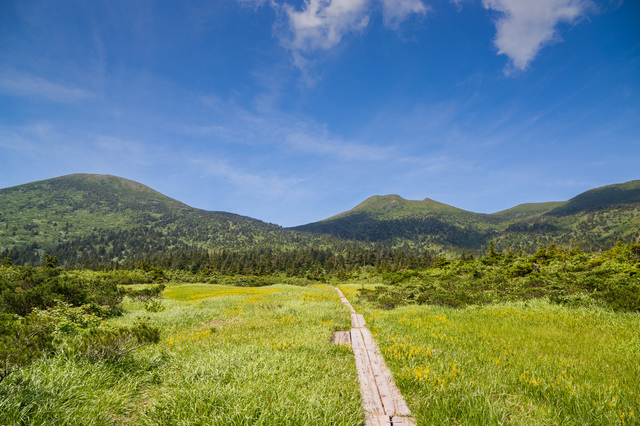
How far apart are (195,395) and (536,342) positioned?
30.3ft

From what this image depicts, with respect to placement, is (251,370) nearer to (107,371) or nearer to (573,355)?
(107,371)

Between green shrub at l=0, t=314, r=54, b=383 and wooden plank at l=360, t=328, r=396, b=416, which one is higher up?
green shrub at l=0, t=314, r=54, b=383

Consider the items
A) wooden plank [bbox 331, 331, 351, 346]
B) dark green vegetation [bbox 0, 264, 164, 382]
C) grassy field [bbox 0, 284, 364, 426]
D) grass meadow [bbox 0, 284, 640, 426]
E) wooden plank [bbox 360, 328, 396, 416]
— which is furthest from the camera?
wooden plank [bbox 331, 331, 351, 346]

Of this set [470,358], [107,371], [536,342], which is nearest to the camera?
[107,371]

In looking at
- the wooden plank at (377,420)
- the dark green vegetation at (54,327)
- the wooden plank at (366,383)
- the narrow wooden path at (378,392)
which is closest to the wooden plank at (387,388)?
the narrow wooden path at (378,392)

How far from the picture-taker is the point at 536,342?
7.69 metres

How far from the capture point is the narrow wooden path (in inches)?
162

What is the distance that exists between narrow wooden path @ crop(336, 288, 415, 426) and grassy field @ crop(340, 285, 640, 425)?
199mm

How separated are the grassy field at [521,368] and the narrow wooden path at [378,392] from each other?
20 cm

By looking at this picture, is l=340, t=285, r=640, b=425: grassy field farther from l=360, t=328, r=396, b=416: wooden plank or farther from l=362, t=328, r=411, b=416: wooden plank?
l=360, t=328, r=396, b=416: wooden plank

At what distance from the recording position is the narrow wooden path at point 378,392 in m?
4.11

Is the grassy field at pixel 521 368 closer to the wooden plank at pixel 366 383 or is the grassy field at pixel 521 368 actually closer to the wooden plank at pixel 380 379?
the wooden plank at pixel 380 379

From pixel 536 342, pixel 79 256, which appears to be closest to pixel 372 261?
pixel 536 342

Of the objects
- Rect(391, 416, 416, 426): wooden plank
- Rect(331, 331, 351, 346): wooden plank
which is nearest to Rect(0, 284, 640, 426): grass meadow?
Rect(391, 416, 416, 426): wooden plank
